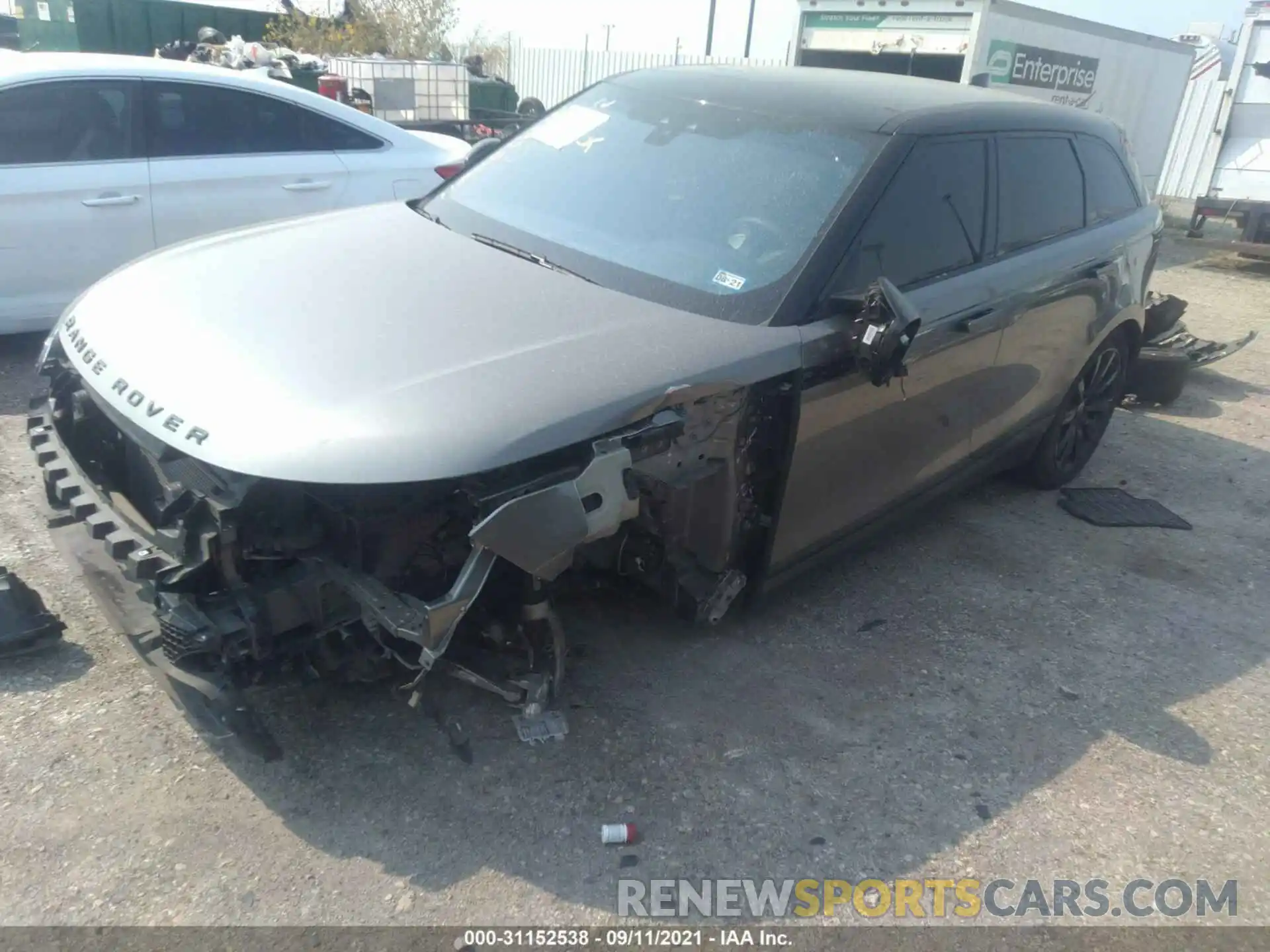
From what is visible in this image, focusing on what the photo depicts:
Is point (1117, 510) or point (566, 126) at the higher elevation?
point (566, 126)

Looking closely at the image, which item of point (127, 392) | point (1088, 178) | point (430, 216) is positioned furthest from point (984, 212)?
point (127, 392)

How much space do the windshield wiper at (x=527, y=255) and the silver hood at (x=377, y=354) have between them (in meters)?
0.04

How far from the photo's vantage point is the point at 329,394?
2.52 m

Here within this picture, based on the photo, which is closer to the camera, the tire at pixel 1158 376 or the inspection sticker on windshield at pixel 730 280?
the inspection sticker on windshield at pixel 730 280

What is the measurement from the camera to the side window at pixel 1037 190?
13.5 ft

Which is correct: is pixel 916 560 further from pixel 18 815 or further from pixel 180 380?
pixel 18 815

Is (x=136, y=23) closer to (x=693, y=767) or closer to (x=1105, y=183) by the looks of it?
(x=1105, y=183)

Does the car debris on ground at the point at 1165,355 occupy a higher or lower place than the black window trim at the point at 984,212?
lower

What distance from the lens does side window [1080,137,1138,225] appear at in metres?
4.75

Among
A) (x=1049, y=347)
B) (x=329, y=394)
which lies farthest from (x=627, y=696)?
(x=1049, y=347)

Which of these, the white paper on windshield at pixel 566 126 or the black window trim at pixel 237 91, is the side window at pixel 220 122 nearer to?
the black window trim at pixel 237 91

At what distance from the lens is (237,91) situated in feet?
18.5

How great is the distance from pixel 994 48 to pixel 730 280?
8931mm

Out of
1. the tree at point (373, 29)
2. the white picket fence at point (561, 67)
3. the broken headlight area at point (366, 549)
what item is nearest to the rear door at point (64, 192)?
the broken headlight area at point (366, 549)
